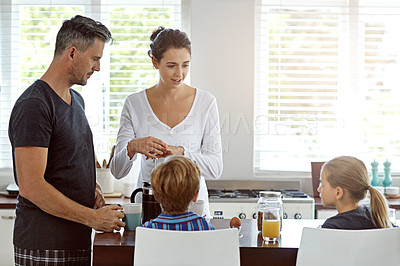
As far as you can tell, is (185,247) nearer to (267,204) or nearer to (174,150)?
(267,204)

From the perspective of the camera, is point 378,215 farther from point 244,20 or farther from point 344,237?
point 244,20

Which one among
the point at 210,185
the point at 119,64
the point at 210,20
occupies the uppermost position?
the point at 210,20

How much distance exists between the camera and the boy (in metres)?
1.79

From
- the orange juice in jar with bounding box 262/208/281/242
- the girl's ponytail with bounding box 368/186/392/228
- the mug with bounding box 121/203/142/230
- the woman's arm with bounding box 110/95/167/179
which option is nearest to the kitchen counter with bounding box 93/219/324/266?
the orange juice in jar with bounding box 262/208/281/242

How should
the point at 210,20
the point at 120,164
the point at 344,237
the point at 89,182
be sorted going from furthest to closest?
the point at 210,20, the point at 120,164, the point at 89,182, the point at 344,237

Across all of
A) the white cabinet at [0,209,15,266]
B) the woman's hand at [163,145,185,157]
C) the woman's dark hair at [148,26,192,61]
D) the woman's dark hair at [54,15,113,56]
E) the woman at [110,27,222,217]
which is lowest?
the white cabinet at [0,209,15,266]

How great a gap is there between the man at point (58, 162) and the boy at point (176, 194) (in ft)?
0.82

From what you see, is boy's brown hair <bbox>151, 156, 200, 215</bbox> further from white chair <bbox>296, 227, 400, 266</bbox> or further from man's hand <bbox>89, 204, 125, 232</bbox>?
white chair <bbox>296, 227, 400, 266</bbox>

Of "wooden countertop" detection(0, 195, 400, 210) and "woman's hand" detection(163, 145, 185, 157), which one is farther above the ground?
"woman's hand" detection(163, 145, 185, 157)

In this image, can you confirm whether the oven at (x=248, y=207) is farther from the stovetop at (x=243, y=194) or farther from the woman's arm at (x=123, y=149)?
the woman's arm at (x=123, y=149)

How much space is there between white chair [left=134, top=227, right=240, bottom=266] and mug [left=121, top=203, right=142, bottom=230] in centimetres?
44

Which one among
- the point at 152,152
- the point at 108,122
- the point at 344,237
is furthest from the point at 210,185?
the point at 344,237

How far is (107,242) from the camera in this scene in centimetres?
188

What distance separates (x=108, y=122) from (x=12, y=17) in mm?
1137
